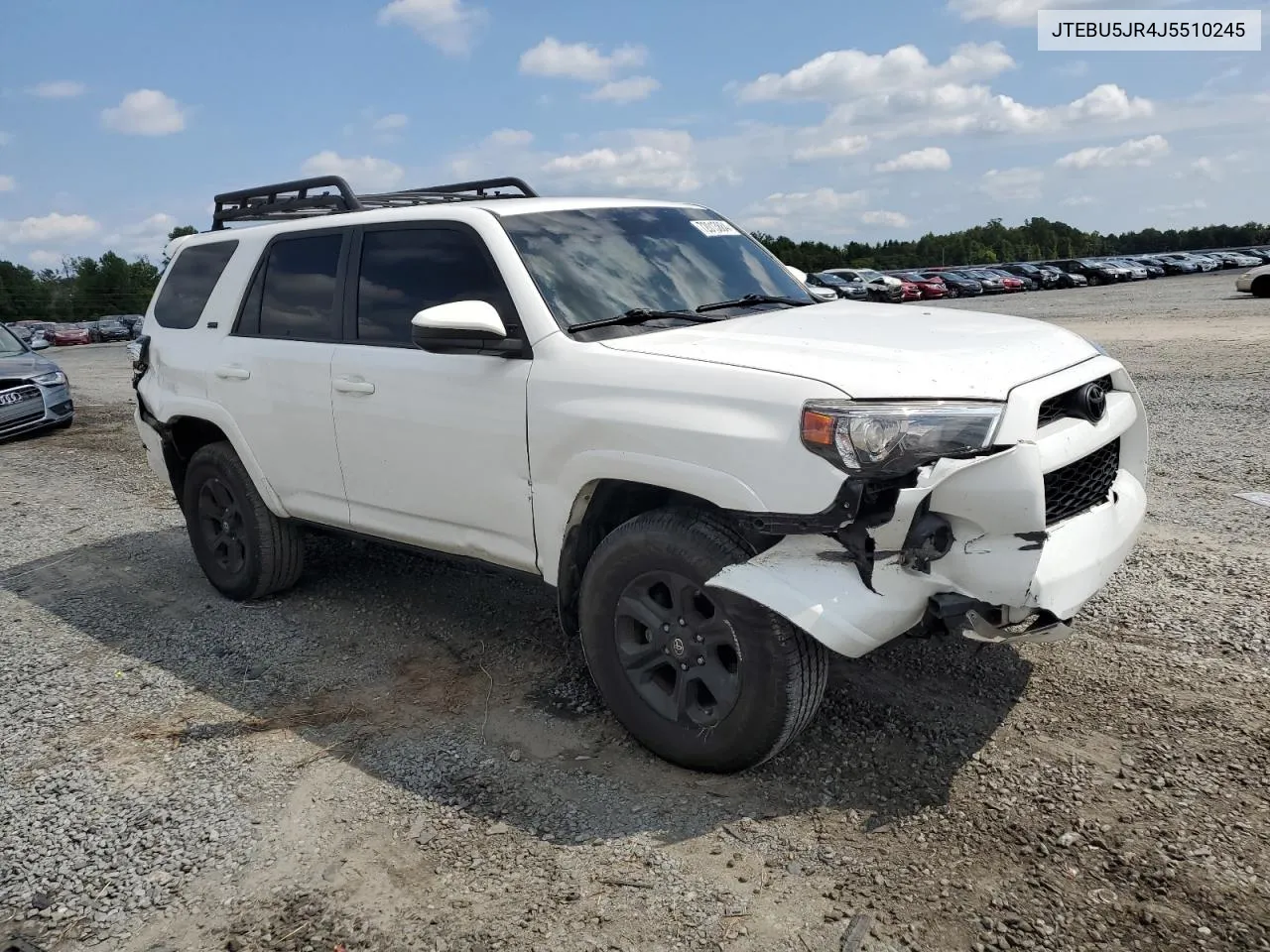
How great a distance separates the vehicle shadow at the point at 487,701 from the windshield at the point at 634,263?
1.28m

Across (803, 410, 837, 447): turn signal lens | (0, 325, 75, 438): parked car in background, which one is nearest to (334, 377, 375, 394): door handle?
(803, 410, 837, 447): turn signal lens

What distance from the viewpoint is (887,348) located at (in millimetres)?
3305

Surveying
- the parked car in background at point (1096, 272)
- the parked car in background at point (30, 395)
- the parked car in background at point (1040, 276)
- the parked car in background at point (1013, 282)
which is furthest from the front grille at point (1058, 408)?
the parked car in background at point (1096, 272)

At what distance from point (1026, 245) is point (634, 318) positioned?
10420 cm

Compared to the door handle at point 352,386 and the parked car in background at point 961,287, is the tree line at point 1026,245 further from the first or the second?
the door handle at point 352,386

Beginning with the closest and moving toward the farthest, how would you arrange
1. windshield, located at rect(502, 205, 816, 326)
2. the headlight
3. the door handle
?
the headlight < windshield, located at rect(502, 205, 816, 326) < the door handle

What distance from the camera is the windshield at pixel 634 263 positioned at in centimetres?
391

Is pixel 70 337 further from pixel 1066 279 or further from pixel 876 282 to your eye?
pixel 1066 279

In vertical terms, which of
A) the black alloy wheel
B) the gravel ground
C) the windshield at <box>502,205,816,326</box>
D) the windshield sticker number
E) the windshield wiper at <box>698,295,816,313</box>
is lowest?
the gravel ground

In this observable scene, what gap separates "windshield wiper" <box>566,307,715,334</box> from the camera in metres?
3.76

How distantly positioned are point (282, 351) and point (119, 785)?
2.11m

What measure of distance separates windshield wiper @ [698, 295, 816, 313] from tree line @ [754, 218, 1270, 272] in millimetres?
81055

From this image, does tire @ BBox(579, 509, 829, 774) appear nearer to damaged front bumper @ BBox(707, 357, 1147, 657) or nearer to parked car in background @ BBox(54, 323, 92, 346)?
damaged front bumper @ BBox(707, 357, 1147, 657)

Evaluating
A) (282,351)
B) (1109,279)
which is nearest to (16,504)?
(282,351)
